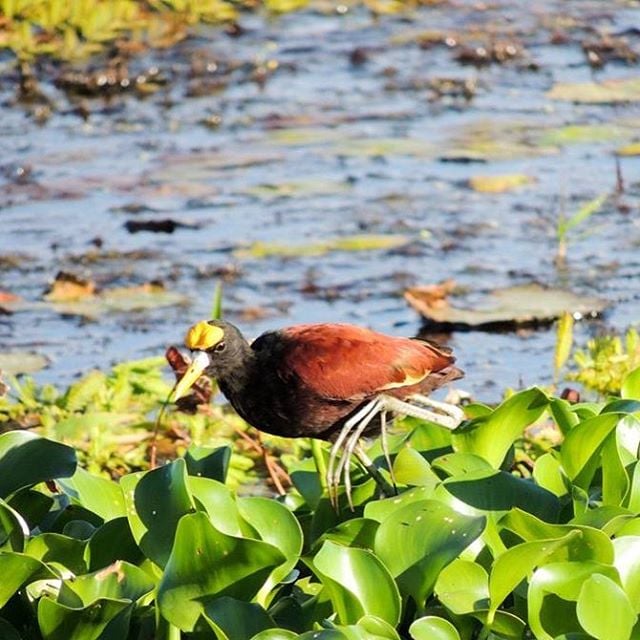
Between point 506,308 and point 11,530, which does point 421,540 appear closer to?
point 11,530

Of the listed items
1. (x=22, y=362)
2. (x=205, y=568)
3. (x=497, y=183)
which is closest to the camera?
(x=205, y=568)

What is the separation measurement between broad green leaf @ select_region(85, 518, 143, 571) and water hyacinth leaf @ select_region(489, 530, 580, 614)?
79 centimetres

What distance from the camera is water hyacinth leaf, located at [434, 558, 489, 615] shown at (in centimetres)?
326

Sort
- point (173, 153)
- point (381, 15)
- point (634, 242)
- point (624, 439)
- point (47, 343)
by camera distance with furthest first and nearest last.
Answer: point (381, 15) → point (173, 153) → point (634, 242) → point (47, 343) → point (624, 439)

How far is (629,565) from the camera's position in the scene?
319 cm

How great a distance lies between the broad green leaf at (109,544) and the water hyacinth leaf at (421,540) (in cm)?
→ 54

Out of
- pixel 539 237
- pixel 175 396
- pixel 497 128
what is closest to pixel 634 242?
pixel 539 237

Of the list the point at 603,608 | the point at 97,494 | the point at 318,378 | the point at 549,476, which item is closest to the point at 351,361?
the point at 318,378

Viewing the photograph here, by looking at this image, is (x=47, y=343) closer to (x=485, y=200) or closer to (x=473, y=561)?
(x=485, y=200)

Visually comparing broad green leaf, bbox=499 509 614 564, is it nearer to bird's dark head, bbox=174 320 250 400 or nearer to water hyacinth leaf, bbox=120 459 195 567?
water hyacinth leaf, bbox=120 459 195 567

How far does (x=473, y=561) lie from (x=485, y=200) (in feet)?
15.7

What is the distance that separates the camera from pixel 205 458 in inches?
152

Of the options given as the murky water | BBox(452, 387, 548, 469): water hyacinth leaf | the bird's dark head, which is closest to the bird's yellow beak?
the bird's dark head

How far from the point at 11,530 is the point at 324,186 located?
493 cm
